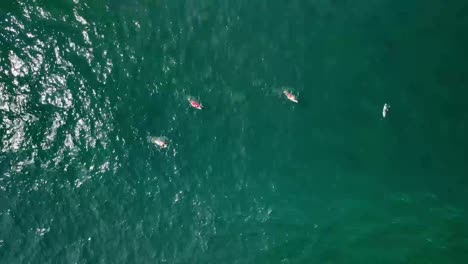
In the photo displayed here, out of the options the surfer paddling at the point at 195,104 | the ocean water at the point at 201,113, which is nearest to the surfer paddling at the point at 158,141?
the ocean water at the point at 201,113

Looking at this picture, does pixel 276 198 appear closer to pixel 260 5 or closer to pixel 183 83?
pixel 183 83

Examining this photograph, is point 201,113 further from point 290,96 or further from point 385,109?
point 385,109

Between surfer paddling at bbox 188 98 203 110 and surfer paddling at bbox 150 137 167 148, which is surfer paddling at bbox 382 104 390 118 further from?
surfer paddling at bbox 150 137 167 148

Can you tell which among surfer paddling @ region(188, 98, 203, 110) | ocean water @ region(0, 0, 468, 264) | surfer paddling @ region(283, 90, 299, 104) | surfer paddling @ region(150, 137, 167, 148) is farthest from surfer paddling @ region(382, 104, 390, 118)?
surfer paddling @ region(150, 137, 167, 148)

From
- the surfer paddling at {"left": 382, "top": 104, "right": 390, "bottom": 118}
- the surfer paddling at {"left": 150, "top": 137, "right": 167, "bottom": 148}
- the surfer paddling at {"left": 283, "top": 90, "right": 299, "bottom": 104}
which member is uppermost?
the surfer paddling at {"left": 283, "top": 90, "right": 299, "bottom": 104}

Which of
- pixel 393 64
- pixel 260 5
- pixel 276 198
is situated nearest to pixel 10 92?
pixel 260 5

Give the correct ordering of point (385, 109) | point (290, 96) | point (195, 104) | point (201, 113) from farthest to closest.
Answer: point (385, 109)
point (201, 113)
point (290, 96)
point (195, 104)

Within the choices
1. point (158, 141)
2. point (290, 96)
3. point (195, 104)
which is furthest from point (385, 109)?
point (158, 141)

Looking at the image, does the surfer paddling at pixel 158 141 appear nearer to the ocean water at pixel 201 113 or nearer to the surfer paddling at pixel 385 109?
the ocean water at pixel 201 113

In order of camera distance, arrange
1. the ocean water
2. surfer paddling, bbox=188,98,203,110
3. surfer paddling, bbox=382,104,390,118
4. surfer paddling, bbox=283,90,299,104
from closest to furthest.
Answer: the ocean water, surfer paddling, bbox=188,98,203,110, surfer paddling, bbox=283,90,299,104, surfer paddling, bbox=382,104,390,118
